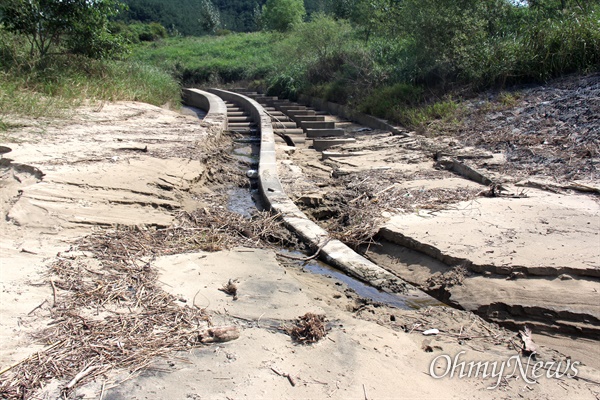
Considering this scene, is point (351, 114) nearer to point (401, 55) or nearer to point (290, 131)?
point (401, 55)

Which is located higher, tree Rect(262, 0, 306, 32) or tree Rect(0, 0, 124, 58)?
tree Rect(262, 0, 306, 32)

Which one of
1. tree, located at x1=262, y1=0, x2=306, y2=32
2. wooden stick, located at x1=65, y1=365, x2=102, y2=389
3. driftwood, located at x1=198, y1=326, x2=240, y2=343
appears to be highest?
tree, located at x1=262, y1=0, x2=306, y2=32

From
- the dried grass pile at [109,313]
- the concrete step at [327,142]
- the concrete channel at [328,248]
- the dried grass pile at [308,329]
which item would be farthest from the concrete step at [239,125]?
the dried grass pile at [308,329]

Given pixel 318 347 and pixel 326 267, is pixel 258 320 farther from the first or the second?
pixel 326 267

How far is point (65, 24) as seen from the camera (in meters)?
11.2

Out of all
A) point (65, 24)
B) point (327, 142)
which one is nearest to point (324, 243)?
point (327, 142)

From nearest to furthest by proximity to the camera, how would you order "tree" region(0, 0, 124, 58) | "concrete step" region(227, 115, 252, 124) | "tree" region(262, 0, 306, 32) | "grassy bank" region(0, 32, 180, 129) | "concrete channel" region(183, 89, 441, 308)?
"concrete channel" region(183, 89, 441, 308) → "grassy bank" region(0, 32, 180, 129) → "tree" region(0, 0, 124, 58) → "concrete step" region(227, 115, 252, 124) → "tree" region(262, 0, 306, 32)

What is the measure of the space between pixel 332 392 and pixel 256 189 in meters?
4.84

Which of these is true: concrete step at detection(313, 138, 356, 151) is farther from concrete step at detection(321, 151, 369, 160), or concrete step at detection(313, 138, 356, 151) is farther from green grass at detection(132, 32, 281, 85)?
green grass at detection(132, 32, 281, 85)

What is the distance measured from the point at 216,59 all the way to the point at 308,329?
3213cm

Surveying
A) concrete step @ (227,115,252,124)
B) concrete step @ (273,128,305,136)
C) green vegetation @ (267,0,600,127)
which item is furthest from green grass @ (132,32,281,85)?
concrete step @ (273,128,305,136)

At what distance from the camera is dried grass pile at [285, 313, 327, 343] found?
2871mm

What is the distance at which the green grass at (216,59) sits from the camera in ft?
97.6

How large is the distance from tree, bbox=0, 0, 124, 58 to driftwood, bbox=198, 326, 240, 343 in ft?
33.5
